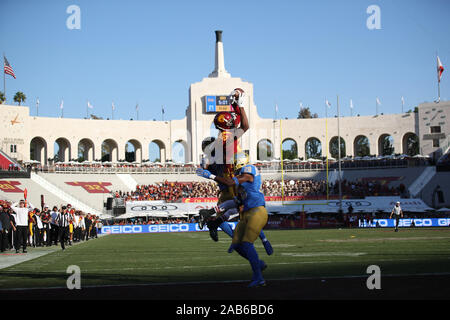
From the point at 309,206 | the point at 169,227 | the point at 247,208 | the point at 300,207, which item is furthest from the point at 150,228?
the point at 247,208

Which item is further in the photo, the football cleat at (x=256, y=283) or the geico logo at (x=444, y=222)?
the geico logo at (x=444, y=222)

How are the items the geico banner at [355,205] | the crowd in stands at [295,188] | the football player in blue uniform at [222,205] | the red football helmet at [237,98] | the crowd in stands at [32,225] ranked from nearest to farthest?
the football player in blue uniform at [222,205] < the red football helmet at [237,98] < the crowd in stands at [32,225] < the geico banner at [355,205] < the crowd in stands at [295,188]

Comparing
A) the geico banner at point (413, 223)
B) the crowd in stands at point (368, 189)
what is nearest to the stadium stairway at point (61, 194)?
the crowd in stands at point (368, 189)

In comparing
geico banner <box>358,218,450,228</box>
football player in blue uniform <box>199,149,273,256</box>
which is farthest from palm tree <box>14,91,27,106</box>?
football player in blue uniform <box>199,149,273,256</box>

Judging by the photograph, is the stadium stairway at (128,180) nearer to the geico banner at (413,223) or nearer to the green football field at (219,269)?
the geico banner at (413,223)

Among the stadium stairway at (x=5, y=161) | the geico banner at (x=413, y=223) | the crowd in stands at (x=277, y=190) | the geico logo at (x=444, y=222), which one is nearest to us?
the geico logo at (x=444, y=222)

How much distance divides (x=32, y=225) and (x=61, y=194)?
100 ft

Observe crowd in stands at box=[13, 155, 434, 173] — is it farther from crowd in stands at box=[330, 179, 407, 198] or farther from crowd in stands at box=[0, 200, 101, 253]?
crowd in stands at box=[0, 200, 101, 253]

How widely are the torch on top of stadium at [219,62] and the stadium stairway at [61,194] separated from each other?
28.7 meters

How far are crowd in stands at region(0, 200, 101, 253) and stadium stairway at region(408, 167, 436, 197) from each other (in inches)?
1476

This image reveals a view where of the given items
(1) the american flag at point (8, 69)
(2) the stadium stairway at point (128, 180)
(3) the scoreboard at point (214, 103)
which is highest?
(1) the american flag at point (8, 69)

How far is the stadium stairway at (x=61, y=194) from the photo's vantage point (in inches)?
2224
